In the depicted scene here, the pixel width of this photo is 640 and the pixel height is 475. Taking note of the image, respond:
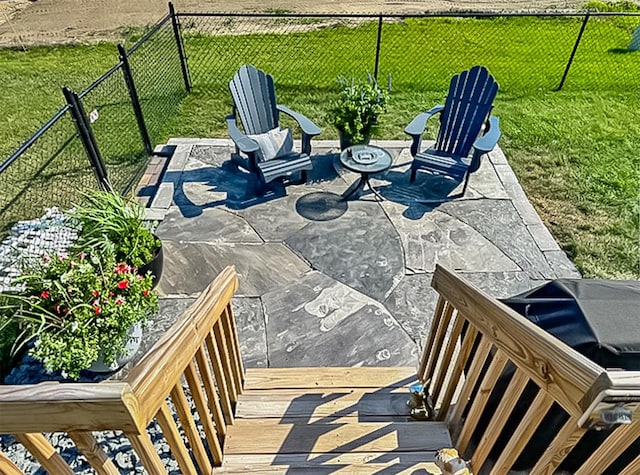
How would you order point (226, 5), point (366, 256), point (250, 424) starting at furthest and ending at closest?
point (226, 5) → point (366, 256) → point (250, 424)

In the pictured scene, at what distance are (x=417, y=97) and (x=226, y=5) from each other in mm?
9591

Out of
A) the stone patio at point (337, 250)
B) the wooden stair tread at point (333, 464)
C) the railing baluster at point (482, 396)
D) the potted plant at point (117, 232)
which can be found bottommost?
the stone patio at point (337, 250)

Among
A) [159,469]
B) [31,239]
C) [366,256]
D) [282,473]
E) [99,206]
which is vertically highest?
[159,469]

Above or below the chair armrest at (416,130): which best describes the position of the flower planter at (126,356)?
below

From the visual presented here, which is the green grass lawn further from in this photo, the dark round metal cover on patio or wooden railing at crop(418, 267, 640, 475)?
wooden railing at crop(418, 267, 640, 475)

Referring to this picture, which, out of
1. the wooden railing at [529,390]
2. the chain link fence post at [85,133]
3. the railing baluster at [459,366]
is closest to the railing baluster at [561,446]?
the wooden railing at [529,390]

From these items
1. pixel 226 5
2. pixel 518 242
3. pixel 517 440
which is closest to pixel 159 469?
pixel 517 440

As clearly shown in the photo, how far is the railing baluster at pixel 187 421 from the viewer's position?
4.03 ft

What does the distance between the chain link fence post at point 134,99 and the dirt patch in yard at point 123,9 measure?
655 cm

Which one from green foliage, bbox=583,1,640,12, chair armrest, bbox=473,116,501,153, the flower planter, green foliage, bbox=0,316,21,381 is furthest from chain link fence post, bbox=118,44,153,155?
green foliage, bbox=583,1,640,12

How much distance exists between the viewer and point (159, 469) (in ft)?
Result: 3.80

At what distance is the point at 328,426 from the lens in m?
1.91

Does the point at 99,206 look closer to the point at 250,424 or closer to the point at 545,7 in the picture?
the point at 250,424

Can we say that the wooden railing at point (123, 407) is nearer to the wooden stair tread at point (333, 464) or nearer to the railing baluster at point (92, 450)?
the railing baluster at point (92, 450)
